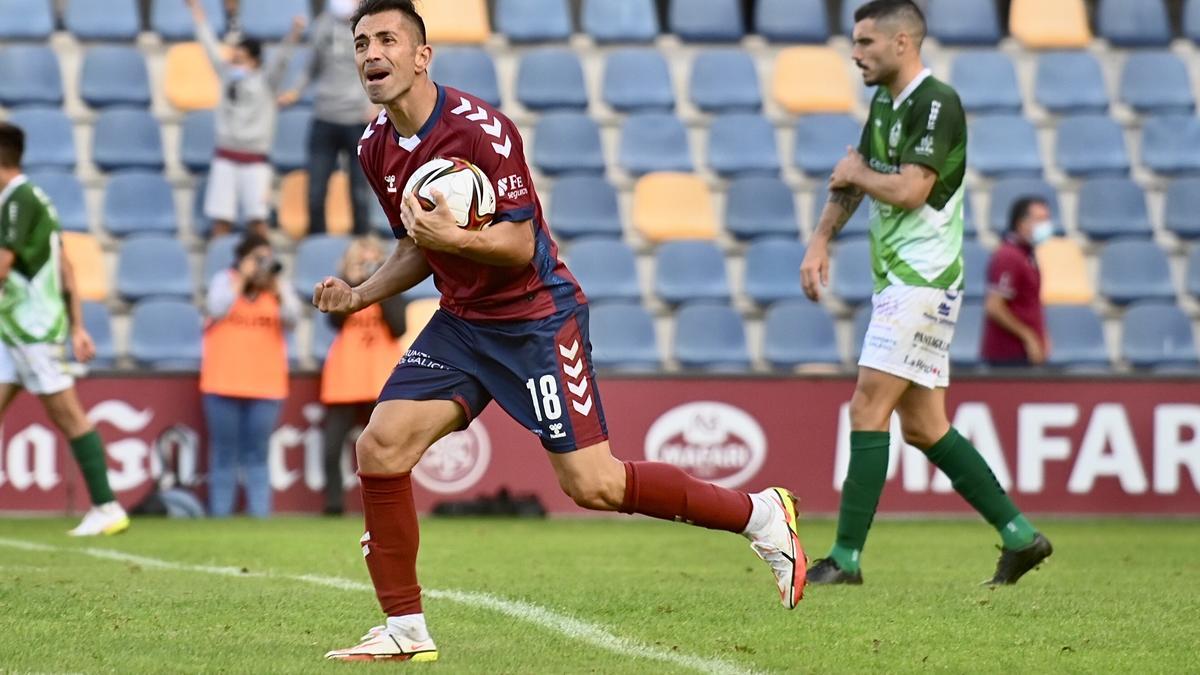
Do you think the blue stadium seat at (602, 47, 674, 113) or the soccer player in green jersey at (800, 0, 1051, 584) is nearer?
the soccer player in green jersey at (800, 0, 1051, 584)

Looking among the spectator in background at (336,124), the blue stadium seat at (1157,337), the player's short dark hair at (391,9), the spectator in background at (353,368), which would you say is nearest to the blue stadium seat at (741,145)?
the spectator in background at (336,124)

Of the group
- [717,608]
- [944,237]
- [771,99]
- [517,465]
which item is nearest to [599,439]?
[717,608]

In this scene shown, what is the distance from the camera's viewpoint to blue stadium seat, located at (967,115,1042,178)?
1574 cm

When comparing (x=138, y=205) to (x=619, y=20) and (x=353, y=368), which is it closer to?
(x=353, y=368)

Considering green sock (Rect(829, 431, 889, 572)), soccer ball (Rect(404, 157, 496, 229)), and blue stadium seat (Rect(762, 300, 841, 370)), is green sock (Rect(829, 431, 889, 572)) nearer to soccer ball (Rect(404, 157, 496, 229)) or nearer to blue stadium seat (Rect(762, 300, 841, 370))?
soccer ball (Rect(404, 157, 496, 229))

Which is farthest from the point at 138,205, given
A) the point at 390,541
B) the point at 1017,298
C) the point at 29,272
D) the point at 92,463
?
the point at 390,541

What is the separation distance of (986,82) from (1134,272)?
233 centimetres

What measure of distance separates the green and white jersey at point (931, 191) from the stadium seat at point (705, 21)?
8.80 meters

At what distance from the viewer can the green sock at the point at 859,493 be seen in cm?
748

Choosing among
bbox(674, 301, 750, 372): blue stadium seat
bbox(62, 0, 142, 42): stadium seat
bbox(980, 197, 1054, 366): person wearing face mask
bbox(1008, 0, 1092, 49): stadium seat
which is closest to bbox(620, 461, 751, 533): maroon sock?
bbox(980, 197, 1054, 366): person wearing face mask

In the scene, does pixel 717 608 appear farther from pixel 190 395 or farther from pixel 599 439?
pixel 190 395

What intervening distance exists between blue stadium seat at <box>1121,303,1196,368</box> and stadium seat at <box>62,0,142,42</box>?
8620 millimetres

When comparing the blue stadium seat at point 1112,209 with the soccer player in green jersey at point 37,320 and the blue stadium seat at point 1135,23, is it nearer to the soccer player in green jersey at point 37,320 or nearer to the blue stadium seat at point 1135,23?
the blue stadium seat at point 1135,23

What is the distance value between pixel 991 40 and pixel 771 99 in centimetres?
214
